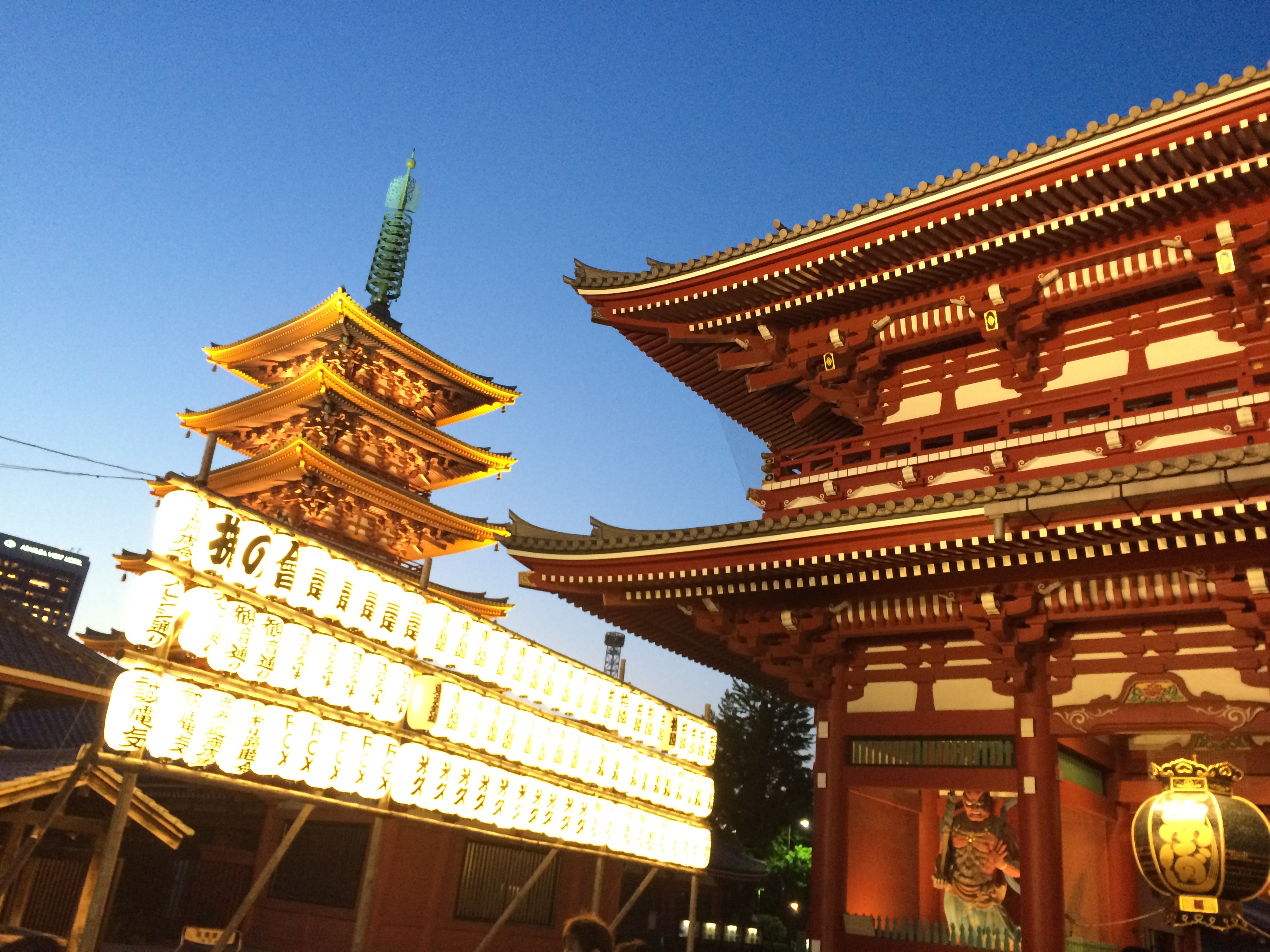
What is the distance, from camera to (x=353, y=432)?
32281 millimetres

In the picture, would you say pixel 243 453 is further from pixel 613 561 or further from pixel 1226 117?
pixel 1226 117

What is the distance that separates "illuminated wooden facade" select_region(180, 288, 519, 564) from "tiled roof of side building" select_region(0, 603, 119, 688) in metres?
11.2

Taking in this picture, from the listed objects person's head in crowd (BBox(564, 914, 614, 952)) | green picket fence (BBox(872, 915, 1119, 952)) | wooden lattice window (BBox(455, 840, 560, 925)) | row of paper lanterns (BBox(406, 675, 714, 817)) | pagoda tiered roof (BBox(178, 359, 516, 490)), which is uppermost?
pagoda tiered roof (BBox(178, 359, 516, 490))

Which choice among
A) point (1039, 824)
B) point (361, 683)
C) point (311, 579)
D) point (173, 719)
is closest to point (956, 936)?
point (1039, 824)

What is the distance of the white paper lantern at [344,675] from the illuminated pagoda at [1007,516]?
4.03m

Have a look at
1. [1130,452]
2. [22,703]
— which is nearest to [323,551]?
[1130,452]

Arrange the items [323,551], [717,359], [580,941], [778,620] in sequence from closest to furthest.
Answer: [580,941] < [323,551] < [778,620] < [717,359]

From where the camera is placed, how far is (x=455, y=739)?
1138cm

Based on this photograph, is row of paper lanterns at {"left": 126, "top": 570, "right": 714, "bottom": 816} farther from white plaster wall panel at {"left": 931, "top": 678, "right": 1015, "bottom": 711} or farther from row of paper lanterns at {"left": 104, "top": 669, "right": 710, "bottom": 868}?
white plaster wall panel at {"left": 931, "top": 678, "right": 1015, "bottom": 711}

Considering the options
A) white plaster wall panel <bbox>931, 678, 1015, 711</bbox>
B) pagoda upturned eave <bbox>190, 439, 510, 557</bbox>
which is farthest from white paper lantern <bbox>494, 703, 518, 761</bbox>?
pagoda upturned eave <bbox>190, 439, 510, 557</bbox>

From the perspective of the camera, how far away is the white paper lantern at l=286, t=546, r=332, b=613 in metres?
9.59

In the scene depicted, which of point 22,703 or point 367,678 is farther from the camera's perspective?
point 22,703

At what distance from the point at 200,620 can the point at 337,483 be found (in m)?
23.1

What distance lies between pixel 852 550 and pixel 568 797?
5.48m
